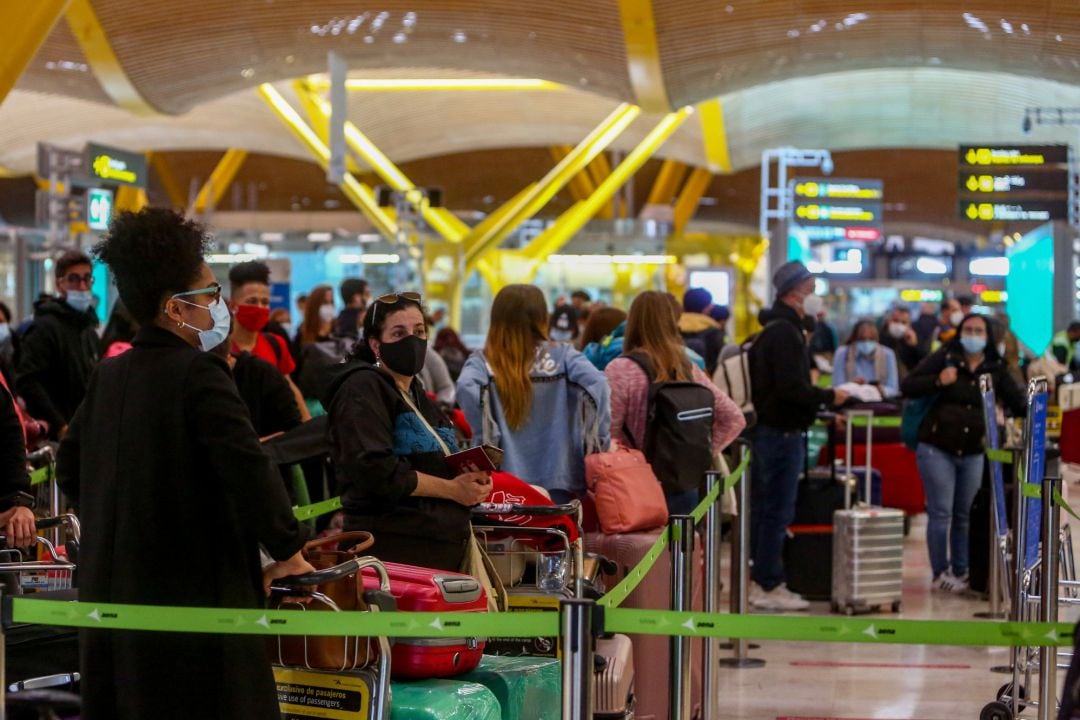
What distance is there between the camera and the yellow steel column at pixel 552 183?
32.3 m

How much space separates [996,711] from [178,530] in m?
3.72

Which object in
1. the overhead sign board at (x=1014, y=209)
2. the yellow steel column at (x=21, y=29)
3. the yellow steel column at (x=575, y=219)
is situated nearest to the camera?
the yellow steel column at (x=21, y=29)

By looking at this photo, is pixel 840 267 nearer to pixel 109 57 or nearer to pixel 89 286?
pixel 109 57

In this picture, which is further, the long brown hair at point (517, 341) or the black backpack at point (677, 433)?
the black backpack at point (677, 433)

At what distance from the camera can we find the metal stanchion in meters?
7.33

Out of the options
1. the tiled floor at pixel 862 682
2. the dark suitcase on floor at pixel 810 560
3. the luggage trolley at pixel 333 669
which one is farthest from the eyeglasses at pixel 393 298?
the dark suitcase on floor at pixel 810 560

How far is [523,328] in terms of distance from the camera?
6125mm

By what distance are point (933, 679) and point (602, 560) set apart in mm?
2419

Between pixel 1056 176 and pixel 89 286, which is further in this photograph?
pixel 1056 176

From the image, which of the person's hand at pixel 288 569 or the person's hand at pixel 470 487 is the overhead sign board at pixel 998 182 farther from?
the person's hand at pixel 288 569

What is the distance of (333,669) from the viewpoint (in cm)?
378

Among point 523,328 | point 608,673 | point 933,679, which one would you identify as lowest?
point 933,679

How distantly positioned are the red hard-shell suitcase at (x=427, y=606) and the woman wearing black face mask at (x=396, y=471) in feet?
1.13

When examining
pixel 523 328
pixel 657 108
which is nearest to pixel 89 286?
pixel 523 328
